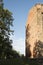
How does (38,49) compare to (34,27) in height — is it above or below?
below

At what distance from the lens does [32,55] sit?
2564 cm

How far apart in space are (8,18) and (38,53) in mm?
5909

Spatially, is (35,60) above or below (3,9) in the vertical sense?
below

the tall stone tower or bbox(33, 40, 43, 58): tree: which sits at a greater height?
the tall stone tower

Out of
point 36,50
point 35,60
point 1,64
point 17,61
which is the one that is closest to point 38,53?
point 36,50

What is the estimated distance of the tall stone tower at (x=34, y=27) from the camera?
24.4 meters

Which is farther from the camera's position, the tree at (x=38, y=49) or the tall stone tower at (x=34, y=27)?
the tall stone tower at (x=34, y=27)

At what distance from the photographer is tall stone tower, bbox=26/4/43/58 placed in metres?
24.4

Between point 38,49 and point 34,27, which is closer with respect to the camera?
point 38,49

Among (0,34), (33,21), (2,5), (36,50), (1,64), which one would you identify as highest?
(2,5)

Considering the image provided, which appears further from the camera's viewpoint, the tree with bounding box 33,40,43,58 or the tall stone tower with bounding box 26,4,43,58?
the tall stone tower with bounding box 26,4,43,58

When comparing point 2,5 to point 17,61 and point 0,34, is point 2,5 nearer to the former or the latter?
point 0,34

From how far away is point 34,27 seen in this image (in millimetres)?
25516

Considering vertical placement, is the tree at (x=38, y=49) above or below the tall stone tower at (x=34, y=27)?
below
